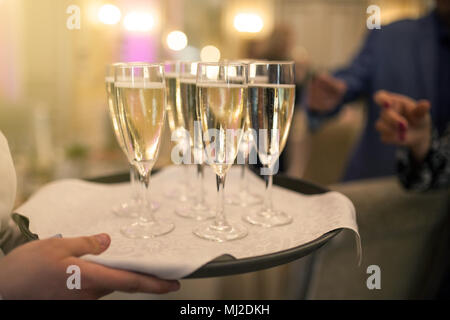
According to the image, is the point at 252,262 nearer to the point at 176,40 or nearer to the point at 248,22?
the point at 176,40

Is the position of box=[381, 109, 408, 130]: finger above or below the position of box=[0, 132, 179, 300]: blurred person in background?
above

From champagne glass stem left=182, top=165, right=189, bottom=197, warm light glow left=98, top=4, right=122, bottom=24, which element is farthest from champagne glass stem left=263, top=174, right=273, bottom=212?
warm light glow left=98, top=4, right=122, bottom=24

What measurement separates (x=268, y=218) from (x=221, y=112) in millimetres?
246

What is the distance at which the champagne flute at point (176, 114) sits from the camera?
0.89 m

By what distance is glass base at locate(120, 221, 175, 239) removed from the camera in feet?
2.35

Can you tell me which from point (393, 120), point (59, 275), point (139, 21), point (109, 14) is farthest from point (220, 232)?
point (139, 21)

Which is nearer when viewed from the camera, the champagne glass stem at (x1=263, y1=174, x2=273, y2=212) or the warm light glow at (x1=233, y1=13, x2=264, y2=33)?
the champagne glass stem at (x1=263, y1=174, x2=273, y2=212)

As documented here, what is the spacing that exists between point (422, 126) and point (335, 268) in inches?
23.2

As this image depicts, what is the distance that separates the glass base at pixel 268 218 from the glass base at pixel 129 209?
0.70 feet

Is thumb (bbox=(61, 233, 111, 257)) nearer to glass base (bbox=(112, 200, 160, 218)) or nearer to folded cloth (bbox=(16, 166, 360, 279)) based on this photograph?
folded cloth (bbox=(16, 166, 360, 279))

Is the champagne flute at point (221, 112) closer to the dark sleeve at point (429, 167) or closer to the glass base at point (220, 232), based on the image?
the glass base at point (220, 232)

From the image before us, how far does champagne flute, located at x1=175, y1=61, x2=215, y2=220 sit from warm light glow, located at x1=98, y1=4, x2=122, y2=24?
7.17ft

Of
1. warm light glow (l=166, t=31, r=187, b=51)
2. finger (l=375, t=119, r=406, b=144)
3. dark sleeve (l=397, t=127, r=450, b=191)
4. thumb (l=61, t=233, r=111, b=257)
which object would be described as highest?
warm light glow (l=166, t=31, r=187, b=51)

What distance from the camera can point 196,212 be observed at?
843 millimetres
